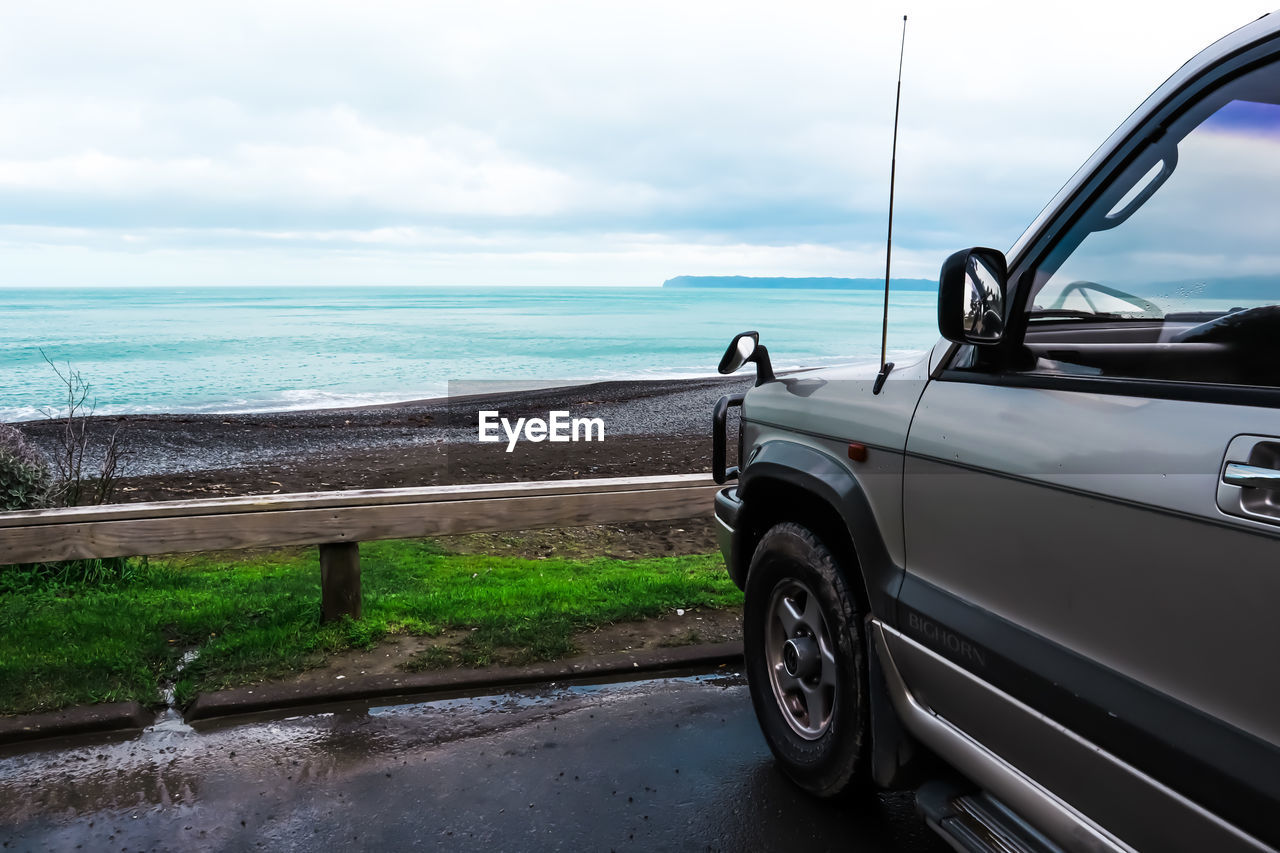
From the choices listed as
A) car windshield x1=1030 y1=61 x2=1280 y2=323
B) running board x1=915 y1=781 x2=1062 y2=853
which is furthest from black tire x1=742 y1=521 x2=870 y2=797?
car windshield x1=1030 y1=61 x2=1280 y2=323

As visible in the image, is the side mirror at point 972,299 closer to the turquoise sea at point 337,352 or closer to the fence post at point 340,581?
the fence post at point 340,581

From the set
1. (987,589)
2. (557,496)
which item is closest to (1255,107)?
(987,589)

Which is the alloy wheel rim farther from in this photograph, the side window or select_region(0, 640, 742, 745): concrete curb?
the side window

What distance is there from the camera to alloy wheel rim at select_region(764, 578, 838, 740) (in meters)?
3.17

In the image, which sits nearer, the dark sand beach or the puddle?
the puddle

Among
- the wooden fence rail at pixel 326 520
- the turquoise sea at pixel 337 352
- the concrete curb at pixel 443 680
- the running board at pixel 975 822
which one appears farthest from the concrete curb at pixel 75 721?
the turquoise sea at pixel 337 352

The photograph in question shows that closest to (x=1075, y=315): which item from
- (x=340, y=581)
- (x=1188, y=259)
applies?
(x=1188, y=259)

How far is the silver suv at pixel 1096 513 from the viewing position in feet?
5.36

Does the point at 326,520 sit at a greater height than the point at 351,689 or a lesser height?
greater

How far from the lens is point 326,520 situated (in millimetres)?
4637

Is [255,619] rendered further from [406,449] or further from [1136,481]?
[406,449]

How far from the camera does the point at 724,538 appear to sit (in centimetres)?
386

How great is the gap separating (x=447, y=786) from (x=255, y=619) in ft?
6.90

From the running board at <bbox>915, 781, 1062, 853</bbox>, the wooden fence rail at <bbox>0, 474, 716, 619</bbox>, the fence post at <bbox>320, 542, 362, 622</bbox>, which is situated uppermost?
the wooden fence rail at <bbox>0, 474, 716, 619</bbox>
